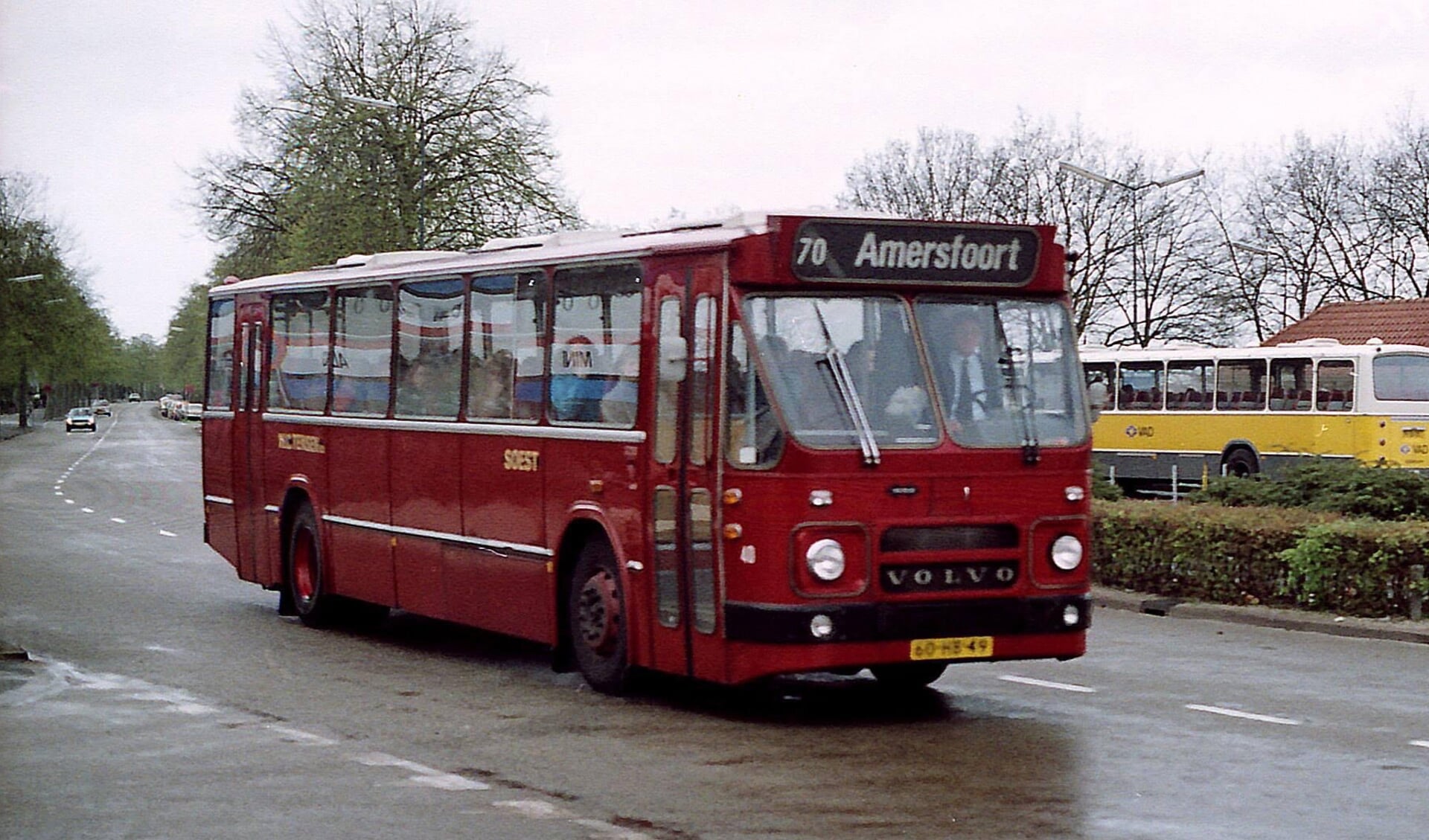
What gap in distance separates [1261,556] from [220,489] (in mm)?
8990

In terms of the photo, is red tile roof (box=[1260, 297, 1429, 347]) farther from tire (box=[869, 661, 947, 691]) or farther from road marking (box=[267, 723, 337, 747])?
road marking (box=[267, 723, 337, 747])

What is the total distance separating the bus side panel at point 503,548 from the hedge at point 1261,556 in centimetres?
711

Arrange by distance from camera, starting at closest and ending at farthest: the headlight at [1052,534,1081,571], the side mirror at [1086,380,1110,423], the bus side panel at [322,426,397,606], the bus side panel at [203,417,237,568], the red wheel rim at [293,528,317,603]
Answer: the headlight at [1052,534,1081,571], the side mirror at [1086,380,1110,423], the bus side panel at [322,426,397,606], the red wheel rim at [293,528,317,603], the bus side panel at [203,417,237,568]

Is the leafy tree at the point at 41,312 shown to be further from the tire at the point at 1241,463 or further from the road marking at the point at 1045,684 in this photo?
the road marking at the point at 1045,684

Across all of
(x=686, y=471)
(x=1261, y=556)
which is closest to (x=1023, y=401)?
(x=686, y=471)

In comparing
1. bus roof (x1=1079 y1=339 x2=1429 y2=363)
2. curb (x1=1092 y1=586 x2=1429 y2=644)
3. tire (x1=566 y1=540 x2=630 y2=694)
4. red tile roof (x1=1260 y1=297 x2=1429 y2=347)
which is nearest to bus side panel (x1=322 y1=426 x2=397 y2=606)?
tire (x1=566 y1=540 x2=630 y2=694)

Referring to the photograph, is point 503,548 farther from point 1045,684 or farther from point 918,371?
point 1045,684

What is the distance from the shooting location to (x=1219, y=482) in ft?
70.3

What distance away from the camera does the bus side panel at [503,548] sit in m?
12.8

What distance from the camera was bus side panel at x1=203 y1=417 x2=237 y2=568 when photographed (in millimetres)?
18188

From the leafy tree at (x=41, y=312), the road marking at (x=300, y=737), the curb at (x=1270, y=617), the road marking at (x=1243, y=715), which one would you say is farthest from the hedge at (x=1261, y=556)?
the leafy tree at (x=41, y=312)

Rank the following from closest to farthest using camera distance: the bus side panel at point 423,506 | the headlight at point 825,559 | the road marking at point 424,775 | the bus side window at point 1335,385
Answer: the road marking at point 424,775
the headlight at point 825,559
the bus side panel at point 423,506
the bus side window at point 1335,385

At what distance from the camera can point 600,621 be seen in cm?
1216

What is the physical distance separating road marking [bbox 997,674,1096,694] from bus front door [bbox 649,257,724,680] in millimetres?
2649
